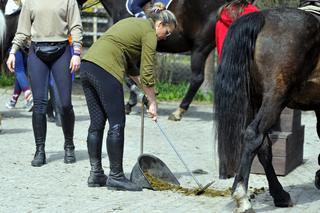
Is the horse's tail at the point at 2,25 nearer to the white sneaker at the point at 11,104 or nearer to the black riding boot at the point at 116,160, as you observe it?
the white sneaker at the point at 11,104

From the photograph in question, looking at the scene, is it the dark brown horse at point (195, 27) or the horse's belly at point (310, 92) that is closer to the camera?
the horse's belly at point (310, 92)

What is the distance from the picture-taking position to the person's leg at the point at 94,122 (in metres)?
7.50

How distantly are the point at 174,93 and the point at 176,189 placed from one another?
746cm

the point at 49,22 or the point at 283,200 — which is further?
the point at 49,22

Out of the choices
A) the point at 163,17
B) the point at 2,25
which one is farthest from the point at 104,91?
the point at 2,25

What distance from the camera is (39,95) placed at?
856cm

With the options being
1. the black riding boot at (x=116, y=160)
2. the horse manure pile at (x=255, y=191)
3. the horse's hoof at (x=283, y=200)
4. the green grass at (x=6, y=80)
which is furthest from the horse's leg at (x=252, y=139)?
the green grass at (x=6, y=80)

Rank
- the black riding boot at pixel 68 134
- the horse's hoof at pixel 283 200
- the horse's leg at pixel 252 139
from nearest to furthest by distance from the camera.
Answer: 1. the horse's leg at pixel 252 139
2. the horse's hoof at pixel 283 200
3. the black riding boot at pixel 68 134

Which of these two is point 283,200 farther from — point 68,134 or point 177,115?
point 177,115

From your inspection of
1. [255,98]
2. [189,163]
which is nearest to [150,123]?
[189,163]

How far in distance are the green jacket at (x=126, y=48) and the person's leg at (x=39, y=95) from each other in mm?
1152

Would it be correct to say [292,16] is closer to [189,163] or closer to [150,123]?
[189,163]

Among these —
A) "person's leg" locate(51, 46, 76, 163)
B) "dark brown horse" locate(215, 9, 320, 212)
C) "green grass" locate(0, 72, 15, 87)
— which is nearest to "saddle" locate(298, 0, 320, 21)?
"dark brown horse" locate(215, 9, 320, 212)

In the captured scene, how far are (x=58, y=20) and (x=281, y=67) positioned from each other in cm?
299
